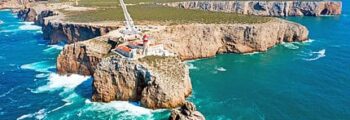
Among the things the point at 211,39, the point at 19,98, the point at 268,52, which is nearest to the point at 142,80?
the point at 19,98

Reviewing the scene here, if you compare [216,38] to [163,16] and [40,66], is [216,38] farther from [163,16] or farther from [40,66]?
[40,66]

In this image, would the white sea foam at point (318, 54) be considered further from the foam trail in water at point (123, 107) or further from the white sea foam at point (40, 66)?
the white sea foam at point (40, 66)

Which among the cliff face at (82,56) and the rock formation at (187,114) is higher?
the cliff face at (82,56)

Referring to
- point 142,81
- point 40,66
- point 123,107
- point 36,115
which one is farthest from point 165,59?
point 40,66

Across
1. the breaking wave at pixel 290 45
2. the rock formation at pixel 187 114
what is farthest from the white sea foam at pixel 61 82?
the breaking wave at pixel 290 45

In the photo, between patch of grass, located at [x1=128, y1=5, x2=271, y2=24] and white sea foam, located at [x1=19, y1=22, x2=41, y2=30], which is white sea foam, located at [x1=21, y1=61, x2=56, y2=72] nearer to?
patch of grass, located at [x1=128, y1=5, x2=271, y2=24]

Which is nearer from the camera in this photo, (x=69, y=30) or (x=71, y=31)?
(x=71, y=31)
